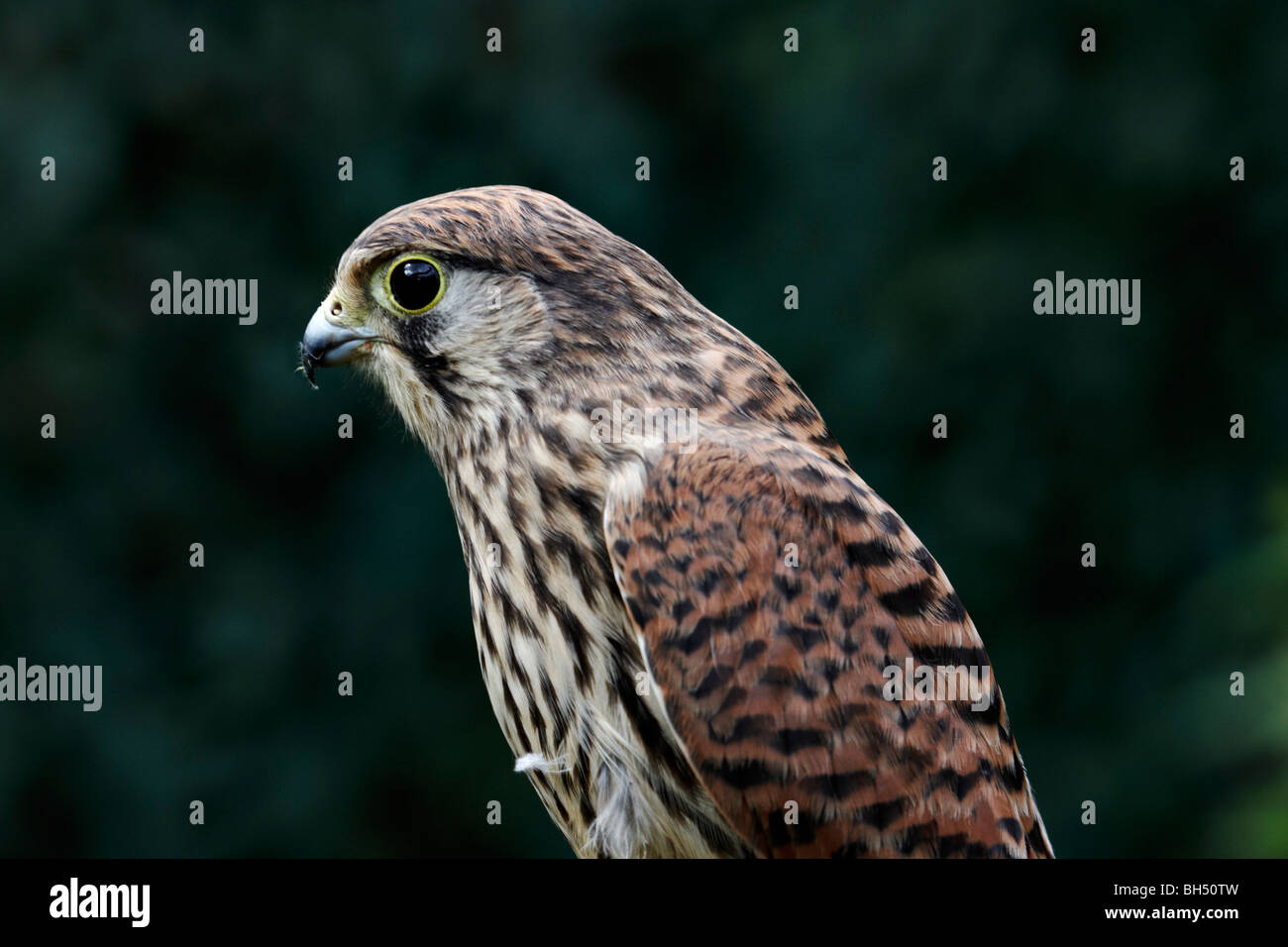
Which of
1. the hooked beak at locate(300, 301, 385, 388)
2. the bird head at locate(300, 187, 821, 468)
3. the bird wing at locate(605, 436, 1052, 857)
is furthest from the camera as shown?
the hooked beak at locate(300, 301, 385, 388)

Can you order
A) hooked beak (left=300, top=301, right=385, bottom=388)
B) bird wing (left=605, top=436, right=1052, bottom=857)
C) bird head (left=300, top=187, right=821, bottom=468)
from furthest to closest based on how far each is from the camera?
hooked beak (left=300, top=301, right=385, bottom=388) → bird head (left=300, top=187, right=821, bottom=468) → bird wing (left=605, top=436, right=1052, bottom=857)

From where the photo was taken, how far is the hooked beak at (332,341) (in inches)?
96.0

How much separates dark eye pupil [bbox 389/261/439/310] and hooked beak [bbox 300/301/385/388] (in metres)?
0.10

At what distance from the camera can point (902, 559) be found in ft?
7.37

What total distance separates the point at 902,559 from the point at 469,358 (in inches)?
33.3

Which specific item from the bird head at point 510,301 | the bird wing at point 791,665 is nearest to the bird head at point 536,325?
the bird head at point 510,301

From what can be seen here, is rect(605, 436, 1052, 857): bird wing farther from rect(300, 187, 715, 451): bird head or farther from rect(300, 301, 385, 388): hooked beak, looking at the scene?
rect(300, 301, 385, 388): hooked beak

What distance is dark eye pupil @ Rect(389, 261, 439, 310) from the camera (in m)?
2.33

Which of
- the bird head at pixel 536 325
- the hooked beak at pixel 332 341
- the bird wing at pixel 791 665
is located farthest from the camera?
the hooked beak at pixel 332 341

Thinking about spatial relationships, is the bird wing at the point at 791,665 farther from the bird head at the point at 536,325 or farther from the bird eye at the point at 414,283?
the bird eye at the point at 414,283

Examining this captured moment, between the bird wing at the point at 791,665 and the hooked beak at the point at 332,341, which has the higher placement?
the hooked beak at the point at 332,341

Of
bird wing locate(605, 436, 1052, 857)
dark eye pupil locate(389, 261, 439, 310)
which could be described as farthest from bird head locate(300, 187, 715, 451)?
bird wing locate(605, 436, 1052, 857)
